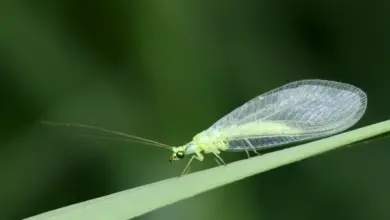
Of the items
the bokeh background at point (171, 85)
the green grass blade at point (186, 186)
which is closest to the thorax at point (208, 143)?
the bokeh background at point (171, 85)

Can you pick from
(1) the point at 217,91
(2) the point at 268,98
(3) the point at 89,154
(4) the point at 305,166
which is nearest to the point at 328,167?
(4) the point at 305,166

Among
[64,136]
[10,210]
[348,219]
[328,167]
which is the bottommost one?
[348,219]

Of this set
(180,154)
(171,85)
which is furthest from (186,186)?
(171,85)

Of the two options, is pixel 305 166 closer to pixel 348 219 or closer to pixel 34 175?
pixel 348 219

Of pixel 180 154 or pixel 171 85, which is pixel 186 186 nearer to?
pixel 180 154

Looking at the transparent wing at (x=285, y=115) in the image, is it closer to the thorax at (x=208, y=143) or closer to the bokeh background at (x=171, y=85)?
the thorax at (x=208, y=143)

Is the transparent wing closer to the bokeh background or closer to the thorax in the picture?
the thorax

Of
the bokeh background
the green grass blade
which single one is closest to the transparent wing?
the bokeh background
